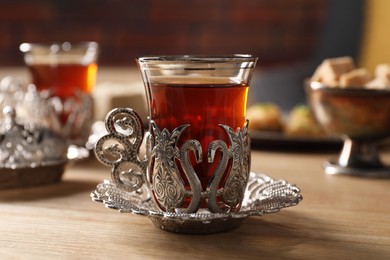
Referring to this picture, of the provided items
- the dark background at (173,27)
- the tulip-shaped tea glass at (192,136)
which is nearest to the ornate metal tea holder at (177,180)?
the tulip-shaped tea glass at (192,136)

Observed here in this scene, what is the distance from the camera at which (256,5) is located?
3.19 meters

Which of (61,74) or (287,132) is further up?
(61,74)

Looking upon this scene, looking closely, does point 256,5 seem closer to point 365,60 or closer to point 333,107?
point 365,60

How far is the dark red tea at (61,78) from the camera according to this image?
1342 mm

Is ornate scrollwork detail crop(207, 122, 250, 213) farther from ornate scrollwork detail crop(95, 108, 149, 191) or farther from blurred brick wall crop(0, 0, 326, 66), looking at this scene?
blurred brick wall crop(0, 0, 326, 66)

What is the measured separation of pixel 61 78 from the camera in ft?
4.41

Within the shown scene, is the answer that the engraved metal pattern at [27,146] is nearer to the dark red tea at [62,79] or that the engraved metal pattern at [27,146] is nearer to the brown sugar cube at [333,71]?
the dark red tea at [62,79]

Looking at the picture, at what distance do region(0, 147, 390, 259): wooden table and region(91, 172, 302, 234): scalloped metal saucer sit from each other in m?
0.01

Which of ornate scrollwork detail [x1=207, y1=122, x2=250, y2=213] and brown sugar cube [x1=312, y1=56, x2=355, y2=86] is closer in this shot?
ornate scrollwork detail [x1=207, y1=122, x2=250, y2=213]

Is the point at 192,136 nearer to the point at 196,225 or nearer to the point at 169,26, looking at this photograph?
the point at 196,225

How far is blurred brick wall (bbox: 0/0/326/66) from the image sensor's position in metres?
3.19

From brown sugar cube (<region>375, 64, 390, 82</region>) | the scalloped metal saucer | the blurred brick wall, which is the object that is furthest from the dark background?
the scalloped metal saucer

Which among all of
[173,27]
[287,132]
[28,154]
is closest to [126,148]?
[28,154]

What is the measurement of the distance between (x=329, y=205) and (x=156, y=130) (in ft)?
0.89
